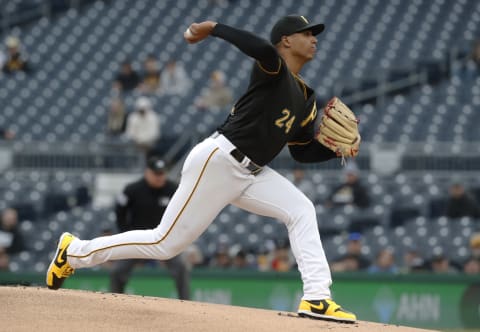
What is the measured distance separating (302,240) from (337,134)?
0.71 meters

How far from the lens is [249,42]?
490cm

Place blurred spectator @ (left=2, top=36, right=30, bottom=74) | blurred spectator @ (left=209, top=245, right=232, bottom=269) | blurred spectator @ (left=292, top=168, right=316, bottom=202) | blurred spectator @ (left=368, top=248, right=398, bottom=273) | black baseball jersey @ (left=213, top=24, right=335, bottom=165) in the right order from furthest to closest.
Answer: blurred spectator @ (left=2, top=36, right=30, bottom=74) < blurred spectator @ (left=292, top=168, right=316, bottom=202) < blurred spectator @ (left=209, top=245, right=232, bottom=269) < blurred spectator @ (left=368, top=248, right=398, bottom=273) < black baseball jersey @ (left=213, top=24, right=335, bottom=165)

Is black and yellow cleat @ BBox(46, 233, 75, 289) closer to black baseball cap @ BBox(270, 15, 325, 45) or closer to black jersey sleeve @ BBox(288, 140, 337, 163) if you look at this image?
black jersey sleeve @ BBox(288, 140, 337, 163)

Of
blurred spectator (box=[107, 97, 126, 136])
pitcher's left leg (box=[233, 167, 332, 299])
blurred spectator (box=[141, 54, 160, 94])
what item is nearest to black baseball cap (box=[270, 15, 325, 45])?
pitcher's left leg (box=[233, 167, 332, 299])

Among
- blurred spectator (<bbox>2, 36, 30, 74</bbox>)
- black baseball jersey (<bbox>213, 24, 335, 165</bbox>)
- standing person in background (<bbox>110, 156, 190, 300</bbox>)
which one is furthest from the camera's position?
blurred spectator (<bbox>2, 36, 30, 74</bbox>)

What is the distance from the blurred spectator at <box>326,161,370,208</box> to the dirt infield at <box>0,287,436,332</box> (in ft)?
21.4

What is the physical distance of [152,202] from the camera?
844 cm

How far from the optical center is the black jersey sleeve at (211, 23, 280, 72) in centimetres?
491

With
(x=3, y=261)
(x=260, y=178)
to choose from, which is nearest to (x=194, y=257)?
(x=3, y=261)

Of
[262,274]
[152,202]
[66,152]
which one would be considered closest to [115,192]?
[66,152]

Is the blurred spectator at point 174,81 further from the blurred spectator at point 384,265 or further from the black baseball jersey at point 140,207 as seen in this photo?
the black baseball jersey at point 140,207

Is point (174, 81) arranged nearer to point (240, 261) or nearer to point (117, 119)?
point (117, 119)

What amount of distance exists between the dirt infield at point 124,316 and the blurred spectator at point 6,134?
842cm

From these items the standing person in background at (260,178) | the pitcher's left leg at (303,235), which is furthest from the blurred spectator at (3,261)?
the pitcher's left leg at (303,235)
